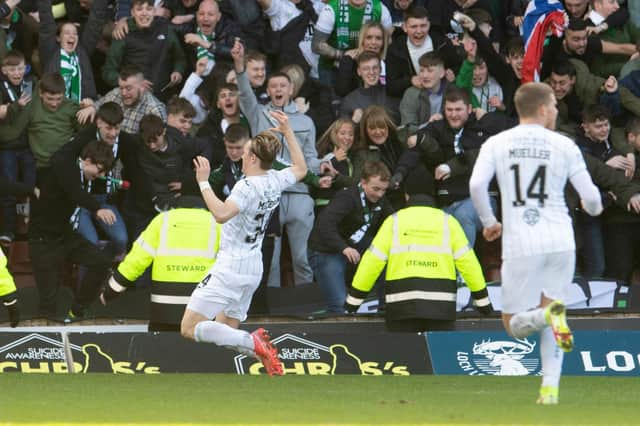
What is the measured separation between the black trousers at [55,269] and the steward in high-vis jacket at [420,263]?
3208 millimetres

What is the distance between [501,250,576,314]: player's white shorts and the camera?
9.09 metres

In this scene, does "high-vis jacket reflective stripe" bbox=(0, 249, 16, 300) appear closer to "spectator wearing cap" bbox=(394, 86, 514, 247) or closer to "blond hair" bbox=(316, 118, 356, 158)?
"blond hair" bbox=(316, 118, 356, 158)

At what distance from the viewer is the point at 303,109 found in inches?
611

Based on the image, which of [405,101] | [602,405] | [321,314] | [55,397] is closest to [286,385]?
[55,397]

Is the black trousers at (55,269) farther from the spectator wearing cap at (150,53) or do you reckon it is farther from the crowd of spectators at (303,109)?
the spectator wearing cap at (150,53)

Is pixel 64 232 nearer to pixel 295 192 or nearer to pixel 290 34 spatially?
pixel 295 192

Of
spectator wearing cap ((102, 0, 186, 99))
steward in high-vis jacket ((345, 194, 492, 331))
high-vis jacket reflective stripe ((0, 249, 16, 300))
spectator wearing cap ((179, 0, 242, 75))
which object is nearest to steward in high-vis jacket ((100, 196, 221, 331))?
high-vis jacket reflective stripe ((0, 249, 16, 300))

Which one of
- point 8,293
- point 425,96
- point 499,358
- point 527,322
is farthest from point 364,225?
point 527,322

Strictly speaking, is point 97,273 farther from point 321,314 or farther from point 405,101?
point 405,101

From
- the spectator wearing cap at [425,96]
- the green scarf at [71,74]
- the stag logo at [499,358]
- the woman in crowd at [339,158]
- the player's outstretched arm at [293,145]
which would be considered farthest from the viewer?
the green scarf at [71,74]

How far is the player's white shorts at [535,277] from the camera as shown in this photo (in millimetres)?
9086

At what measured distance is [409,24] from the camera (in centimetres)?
1614

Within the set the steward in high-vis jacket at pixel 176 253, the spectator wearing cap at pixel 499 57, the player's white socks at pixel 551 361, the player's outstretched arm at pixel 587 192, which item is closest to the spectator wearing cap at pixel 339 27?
the spectator wearing cap at pixel 499 57

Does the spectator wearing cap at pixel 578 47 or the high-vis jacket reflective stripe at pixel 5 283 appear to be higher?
the spectator wearing cap at pixel 578 47
